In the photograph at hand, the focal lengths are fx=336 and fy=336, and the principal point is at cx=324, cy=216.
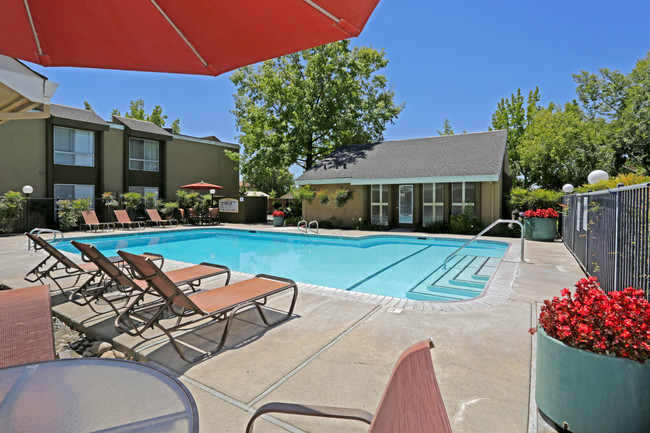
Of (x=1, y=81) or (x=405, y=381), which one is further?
(x=1, y=81)

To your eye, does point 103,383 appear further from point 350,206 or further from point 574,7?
point 574,7

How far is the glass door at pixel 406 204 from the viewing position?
58.7 ft

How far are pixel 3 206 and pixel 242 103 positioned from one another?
17637 mm

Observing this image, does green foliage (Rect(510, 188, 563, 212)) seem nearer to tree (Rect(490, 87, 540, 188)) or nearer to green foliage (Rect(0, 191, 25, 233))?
tree (Rect(490, 87, 540, 188))

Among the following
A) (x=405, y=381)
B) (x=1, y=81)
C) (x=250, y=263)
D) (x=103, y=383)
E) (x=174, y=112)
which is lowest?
(x=250, y=263)

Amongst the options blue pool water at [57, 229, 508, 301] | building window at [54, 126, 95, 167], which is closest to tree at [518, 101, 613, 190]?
blue pool water at [57, 229, 508, 301]

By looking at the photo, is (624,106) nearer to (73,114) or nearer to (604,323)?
(604,323)

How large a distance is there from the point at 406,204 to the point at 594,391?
1629cm

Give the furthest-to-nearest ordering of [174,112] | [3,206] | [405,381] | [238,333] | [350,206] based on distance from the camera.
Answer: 1. [174,112]
2. [350,206]
3. [3,206]
4. [238,333]
5. [405,381]

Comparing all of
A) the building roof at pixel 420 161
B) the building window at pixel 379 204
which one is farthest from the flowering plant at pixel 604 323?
the building window at pixel 379 204

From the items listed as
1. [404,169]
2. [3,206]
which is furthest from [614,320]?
[3,206]

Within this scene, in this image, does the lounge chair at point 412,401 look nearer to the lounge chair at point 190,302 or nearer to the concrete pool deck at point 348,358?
the concrete pool deck at point 348,358

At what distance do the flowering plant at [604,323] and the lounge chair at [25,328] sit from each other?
3476 millimetres

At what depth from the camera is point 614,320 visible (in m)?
2.06
